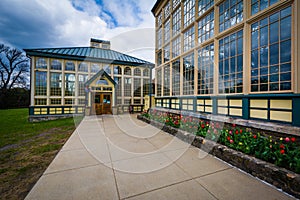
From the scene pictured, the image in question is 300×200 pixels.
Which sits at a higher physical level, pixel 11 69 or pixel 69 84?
pixel 11 69

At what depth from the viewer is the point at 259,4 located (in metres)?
3.77

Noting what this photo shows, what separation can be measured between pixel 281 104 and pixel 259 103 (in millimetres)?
503

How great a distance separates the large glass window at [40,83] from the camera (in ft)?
36.1

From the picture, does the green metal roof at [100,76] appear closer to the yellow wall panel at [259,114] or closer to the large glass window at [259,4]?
the large glass window at [259,4]

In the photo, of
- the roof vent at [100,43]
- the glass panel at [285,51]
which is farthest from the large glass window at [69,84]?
the glass panel at [285,51]

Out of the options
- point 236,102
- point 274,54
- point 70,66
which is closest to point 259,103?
point 236,102

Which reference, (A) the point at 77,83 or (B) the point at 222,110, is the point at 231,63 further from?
(A) the point at 77,83

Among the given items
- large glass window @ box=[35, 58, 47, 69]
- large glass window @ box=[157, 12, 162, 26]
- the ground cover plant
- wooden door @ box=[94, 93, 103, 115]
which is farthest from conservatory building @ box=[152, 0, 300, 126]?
large glass window @ box=[35, 58, 47, 69]

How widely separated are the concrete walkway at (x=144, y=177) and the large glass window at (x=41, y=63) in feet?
37.1

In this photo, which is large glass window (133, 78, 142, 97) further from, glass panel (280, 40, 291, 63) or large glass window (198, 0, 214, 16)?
glass panel (280, 40, 291, 63)

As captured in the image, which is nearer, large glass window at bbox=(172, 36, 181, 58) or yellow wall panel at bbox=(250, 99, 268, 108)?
yellow wall panel at bbox=(250, 99, 268, 108)

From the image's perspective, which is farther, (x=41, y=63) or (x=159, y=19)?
(x=41, y=63)

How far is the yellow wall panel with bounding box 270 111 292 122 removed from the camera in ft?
10.1

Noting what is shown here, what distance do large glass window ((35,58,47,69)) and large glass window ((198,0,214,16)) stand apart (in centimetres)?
1338
